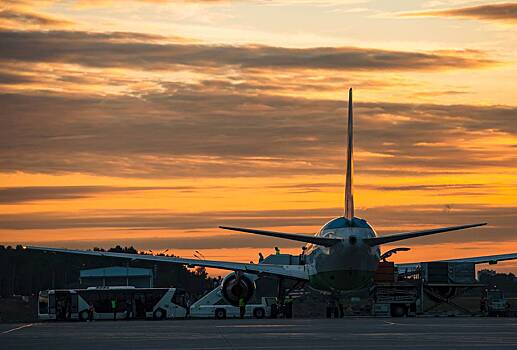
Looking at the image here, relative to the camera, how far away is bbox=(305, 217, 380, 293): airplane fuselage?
77688mm

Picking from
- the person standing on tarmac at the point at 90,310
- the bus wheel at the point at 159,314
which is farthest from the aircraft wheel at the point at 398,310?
the person standing on tarmac at the point at 90,310

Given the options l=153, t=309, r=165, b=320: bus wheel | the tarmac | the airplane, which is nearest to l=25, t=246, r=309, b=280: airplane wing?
the airplane

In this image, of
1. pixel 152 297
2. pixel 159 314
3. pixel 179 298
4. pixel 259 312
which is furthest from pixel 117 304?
pixel 259 312

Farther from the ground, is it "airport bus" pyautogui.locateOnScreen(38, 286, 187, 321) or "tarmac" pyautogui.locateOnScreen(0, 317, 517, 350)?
"airport bus" pyautogui.locateOnScreen(38, 286, 187, 321)

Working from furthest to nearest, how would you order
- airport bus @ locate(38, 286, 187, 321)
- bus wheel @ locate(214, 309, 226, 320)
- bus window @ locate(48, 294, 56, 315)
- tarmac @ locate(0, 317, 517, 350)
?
1. bus window @ locate(48, 294, 56, 315)
2. airport bus @ locate(38, 286, 187, 321)
3. bus wheel @ locate(214, 309, 226, 320)
4. tarmac @ locate(0, 317, 517, 350)

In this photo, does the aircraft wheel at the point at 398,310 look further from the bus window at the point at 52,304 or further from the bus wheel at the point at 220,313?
the bus window at the point at 52,304

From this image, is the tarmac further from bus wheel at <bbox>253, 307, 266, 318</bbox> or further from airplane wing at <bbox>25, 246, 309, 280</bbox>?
bus wheel at <bbox>253, 307, 266, 318</bbox>

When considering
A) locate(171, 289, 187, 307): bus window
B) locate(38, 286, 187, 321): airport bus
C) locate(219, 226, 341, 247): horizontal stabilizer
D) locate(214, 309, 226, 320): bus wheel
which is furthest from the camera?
locate(171, 289, 187, 307): bus window

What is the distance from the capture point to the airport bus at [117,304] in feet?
343

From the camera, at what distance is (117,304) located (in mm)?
104875

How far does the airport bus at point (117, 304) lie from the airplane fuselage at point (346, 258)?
2273 centimetres

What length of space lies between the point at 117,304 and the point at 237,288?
1792 centimetres

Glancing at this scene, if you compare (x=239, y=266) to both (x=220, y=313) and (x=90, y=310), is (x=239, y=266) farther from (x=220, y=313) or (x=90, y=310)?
(x=90, y=310)

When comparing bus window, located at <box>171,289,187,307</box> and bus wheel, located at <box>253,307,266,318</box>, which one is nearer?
bus wheel, located at <box>253,307,266,318</box>
